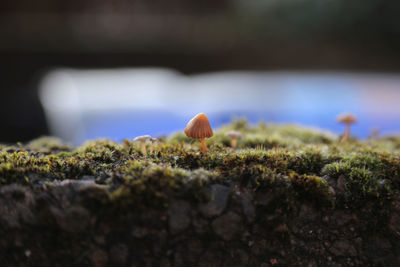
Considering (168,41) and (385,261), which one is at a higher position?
(168,41)

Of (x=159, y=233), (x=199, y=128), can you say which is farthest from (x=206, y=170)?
(x=159, y=233)

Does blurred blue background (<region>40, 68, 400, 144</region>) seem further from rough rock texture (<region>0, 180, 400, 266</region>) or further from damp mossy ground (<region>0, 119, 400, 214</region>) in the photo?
rough rock texture (<region>0, 180, 400, 266</region>)

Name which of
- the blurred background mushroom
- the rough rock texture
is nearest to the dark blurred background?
the blurred background mushroom

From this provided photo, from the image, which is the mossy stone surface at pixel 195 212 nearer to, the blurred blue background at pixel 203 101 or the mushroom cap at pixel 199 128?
the mushroom cap at pixel 199 128

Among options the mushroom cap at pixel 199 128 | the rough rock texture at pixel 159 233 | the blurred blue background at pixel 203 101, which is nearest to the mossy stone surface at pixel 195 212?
the rough rock texture at pixel 159 233

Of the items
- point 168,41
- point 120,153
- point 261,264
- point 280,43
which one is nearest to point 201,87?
point 120,153

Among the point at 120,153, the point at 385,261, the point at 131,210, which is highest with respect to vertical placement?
the point at 120,153

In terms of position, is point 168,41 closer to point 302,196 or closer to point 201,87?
point 201,87
